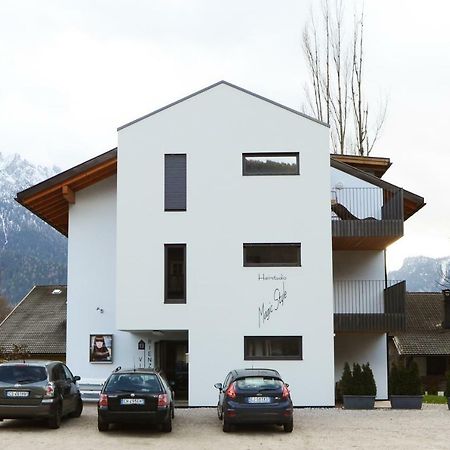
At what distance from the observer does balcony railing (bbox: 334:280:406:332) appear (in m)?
26.5

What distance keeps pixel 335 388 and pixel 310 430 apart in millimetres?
8747

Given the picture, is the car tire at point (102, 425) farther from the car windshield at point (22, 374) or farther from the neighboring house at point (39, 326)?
the neighboring house at point (39, 326)

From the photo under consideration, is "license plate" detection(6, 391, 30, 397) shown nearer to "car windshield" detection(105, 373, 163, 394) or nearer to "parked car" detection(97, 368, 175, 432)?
"parked car" detection(97, 368, 175, 432)

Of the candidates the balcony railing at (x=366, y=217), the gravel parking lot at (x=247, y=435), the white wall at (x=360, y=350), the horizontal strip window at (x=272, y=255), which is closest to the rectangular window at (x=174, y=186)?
the horizontal strip window at (x=272, y=255)

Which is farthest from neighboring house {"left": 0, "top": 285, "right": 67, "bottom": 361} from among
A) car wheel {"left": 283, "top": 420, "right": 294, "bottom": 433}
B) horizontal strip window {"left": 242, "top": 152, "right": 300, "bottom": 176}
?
car wheel {"left": 283, "top": 420, "right": 294, "bottom": 433}

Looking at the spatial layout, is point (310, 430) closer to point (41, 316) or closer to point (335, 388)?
point (335, 388)

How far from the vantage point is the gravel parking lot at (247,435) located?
16.5 meters

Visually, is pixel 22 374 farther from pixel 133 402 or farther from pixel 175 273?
pixel 175 273

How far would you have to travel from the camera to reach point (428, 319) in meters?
42.8

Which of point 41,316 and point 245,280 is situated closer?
point 245,280

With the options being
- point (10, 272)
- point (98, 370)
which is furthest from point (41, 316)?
point (10, 272)

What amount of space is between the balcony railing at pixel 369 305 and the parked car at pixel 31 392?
1050 cm

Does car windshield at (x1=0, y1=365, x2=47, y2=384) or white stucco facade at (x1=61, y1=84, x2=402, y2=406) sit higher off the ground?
white stucco facade at (x1=61, y1=84, x2=402, y2=406)

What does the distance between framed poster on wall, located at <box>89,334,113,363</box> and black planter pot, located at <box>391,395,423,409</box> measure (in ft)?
30.8
